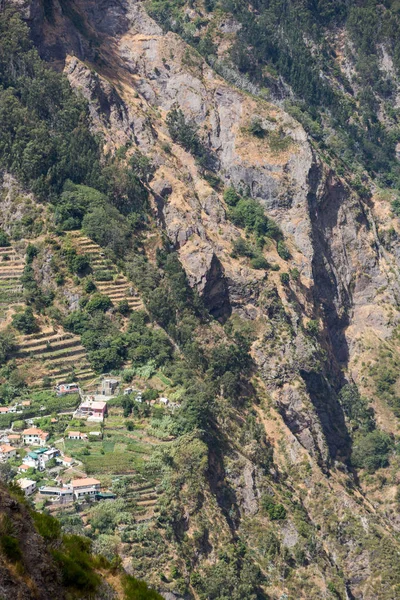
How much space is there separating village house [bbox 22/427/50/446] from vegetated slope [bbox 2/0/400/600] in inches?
285

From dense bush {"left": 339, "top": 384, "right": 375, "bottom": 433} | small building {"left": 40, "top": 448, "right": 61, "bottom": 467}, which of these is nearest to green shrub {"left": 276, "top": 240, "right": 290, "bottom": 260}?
dense bush {"left": 339, "top": 384, "right": 375, "bottom": 433}

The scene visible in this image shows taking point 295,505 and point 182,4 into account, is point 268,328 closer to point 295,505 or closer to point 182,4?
point 295,505

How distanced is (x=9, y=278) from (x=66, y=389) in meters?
10.9

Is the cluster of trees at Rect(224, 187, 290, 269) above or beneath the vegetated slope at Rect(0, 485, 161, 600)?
beneath

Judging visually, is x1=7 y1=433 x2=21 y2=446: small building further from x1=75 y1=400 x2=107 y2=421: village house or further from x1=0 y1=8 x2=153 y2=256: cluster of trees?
x1=0 y1=8 x2=153 y2=256: cluster of trees

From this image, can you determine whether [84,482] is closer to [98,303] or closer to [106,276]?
[98,303]

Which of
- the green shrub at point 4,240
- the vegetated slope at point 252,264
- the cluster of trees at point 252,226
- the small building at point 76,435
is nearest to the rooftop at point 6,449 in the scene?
the small building at point 76,435

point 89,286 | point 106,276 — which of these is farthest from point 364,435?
point 89,286

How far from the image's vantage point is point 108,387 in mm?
59906

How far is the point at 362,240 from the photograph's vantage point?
304ft

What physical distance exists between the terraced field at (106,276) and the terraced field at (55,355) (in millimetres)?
5550

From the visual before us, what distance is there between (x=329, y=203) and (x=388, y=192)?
9.76 metres

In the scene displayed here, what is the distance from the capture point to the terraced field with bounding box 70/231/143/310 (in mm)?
67312

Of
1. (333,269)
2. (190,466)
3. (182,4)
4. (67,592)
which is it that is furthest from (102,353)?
(182,4)
